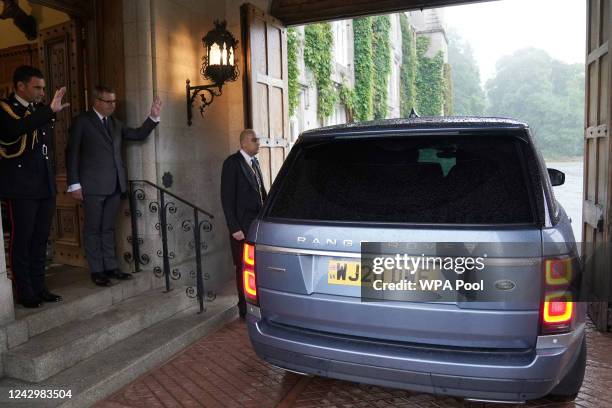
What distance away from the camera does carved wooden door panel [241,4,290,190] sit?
252 inches

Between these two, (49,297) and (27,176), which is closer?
(27,176)

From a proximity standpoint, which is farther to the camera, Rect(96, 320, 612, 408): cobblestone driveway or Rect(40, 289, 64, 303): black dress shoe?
Rect(40, 289, 64, 303): black dress shoe

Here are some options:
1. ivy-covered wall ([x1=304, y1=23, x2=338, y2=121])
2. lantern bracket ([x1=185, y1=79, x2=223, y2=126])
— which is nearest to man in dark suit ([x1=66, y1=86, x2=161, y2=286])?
lantern bracket ([x1=185, y1=79, x2=223, y2=126])

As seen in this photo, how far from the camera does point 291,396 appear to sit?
135 inches

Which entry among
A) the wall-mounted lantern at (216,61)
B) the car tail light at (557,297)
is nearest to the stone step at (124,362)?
the wall-mounted lantern at (216,61)

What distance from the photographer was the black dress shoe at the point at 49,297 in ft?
13.4

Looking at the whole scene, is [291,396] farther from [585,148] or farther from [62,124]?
[585,148]

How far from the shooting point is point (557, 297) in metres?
2.25

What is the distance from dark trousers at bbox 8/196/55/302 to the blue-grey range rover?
2.02 m

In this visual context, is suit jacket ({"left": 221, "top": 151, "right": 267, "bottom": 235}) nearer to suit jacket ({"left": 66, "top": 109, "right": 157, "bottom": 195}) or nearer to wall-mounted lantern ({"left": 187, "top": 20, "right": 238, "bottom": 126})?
suit jacket ({"left": 66, "top": 109, "right": 157, "bottom": 195})

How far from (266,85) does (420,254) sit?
4.88 m

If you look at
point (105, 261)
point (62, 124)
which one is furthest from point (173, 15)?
point (105, 261)

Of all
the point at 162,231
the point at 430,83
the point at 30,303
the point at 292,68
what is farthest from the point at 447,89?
the point at 30,303

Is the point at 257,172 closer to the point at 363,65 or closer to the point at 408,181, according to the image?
the point at 408,181
